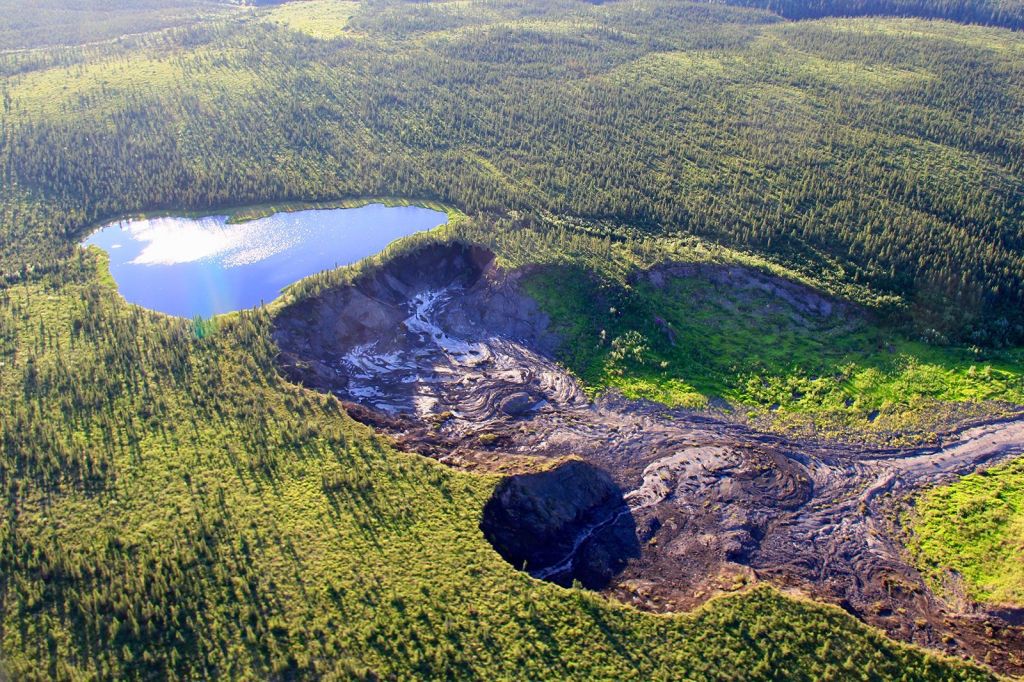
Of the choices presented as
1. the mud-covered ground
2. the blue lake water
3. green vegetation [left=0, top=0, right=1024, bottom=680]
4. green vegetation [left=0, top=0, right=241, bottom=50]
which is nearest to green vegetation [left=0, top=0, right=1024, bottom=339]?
green vegetation [left=0, top=0, right=1024, bottom=680]

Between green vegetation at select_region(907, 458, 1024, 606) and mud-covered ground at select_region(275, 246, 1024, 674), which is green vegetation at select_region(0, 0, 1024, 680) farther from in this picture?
green vegetation at select_region(907, 458, 1024, 606)

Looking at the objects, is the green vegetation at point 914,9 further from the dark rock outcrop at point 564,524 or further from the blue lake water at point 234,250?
the dark rock outcrop at point 564,524

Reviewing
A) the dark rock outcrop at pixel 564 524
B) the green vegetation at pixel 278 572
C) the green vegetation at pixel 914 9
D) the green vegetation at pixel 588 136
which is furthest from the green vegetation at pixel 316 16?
the dark rock outcrop at pixel 564 524

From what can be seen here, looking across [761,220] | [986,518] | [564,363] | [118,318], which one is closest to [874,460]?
[986,518]

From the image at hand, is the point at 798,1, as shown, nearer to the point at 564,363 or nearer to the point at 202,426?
the point at 564,363

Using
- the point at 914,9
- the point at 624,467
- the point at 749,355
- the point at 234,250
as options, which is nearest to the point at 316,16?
A: the point at 234,250

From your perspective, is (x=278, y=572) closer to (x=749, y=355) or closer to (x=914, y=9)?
(x=749, y=355)
